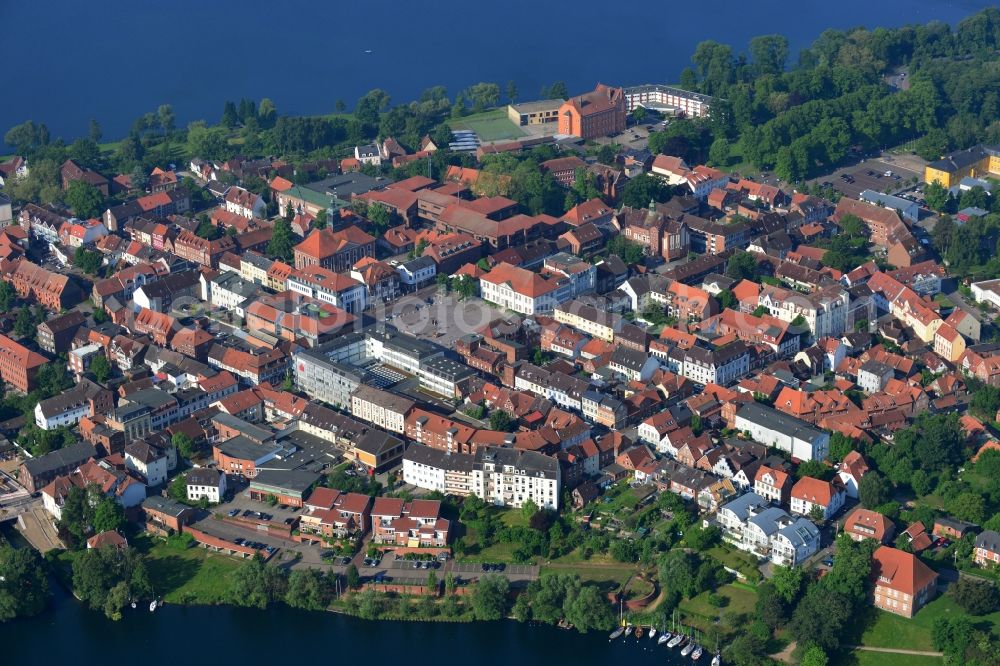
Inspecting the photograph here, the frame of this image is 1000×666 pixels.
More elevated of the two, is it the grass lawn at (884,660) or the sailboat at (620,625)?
the grass lawn at (884,660)

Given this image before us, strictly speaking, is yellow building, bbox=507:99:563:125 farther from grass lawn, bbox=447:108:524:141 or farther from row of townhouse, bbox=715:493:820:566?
row of townhouse, bbox=715:493:820:566

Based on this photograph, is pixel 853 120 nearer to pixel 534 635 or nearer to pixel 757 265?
pixel 757 265

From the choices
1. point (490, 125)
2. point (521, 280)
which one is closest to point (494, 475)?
point (521, 280)

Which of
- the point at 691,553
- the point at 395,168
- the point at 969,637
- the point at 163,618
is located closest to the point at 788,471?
the point at 691,553

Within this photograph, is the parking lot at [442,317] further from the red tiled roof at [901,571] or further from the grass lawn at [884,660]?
the grass lawn at [884,660]

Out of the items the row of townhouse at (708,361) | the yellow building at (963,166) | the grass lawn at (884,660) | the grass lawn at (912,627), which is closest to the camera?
the grass lawn at (884,660)

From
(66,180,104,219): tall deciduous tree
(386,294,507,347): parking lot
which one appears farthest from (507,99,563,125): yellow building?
(66,180,104,219): tall deciduous tree

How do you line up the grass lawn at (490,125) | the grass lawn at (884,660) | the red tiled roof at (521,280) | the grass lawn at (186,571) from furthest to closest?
1. the grass lawn at (490,125)
2. the red tiled roof at (521,280)
3. the grass lawn at (186,571)
4. the grass lawn at (884,660)

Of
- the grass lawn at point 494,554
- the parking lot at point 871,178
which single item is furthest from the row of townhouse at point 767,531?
the parking lot at point 871,178
